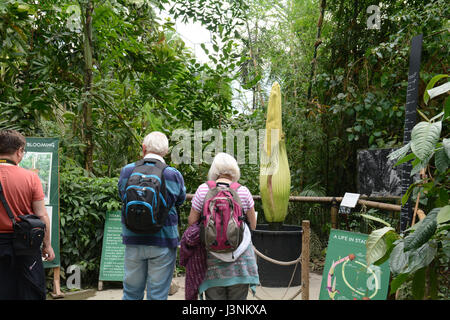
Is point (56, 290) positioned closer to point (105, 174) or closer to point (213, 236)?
point (105, 174)

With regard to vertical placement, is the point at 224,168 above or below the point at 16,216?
above

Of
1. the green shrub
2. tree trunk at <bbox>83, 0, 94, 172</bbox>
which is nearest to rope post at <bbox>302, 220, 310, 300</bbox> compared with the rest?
the green shrub

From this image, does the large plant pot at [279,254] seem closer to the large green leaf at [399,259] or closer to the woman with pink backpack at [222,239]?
the woman with pink backpack at [222,239]

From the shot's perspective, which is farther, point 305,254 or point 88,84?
point 88,84

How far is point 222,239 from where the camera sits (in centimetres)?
200

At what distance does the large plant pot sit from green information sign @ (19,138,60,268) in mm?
1846

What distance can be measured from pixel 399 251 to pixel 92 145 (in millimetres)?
3609

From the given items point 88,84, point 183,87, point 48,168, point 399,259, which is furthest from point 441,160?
point 88,84

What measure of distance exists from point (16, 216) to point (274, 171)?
7.95 ft

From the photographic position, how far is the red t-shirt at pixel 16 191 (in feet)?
6.92

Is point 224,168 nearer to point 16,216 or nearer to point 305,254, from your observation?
point 305,254

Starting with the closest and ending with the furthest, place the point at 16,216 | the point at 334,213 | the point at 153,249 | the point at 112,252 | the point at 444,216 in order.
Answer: the point at 444,216, the point at 16,216, the point at 153,249, the point at 334,213, the point at 112,252

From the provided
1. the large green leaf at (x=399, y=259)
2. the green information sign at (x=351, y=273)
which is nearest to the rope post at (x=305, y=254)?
the green information sign at (x=351, y=273)

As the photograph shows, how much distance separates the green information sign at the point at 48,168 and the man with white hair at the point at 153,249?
149 centimetres
